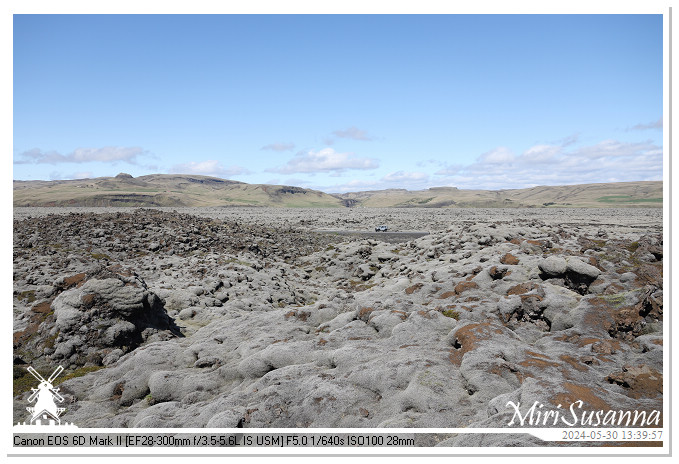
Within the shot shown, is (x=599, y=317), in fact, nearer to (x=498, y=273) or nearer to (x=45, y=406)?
(x=498, y=273)

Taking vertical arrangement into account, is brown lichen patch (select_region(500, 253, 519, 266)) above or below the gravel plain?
above

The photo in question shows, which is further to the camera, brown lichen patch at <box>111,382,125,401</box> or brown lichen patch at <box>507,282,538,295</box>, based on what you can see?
brown lichen patch at <box>507,282,538,295</box>

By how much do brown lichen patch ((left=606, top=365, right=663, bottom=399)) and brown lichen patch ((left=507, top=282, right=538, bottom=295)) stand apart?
7.58 m

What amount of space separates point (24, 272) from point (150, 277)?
24.2 feet

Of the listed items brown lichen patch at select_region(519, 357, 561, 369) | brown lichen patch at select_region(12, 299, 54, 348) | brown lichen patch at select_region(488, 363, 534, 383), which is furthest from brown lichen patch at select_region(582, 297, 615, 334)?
brown lichen patch at select_region(12, 299, 54, 348)

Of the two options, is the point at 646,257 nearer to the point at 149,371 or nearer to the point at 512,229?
the point at 512,229

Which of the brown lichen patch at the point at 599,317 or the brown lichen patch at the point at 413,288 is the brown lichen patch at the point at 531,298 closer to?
the brown lichen patch at the point at 599,317

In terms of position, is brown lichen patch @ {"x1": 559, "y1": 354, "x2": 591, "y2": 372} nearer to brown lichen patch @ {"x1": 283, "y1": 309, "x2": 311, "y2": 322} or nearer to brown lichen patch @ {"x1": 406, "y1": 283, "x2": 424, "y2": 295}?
brown lichen patch @ {"x1": 406, "y1": 283, "x2": 424, "y2": 295}

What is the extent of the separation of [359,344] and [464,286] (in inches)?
342

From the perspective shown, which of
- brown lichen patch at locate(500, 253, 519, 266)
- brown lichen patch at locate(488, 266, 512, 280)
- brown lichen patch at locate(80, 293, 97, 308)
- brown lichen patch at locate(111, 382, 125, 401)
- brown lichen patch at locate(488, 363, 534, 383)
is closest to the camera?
brown lichen patch at locate(488, 363, 534, 383)

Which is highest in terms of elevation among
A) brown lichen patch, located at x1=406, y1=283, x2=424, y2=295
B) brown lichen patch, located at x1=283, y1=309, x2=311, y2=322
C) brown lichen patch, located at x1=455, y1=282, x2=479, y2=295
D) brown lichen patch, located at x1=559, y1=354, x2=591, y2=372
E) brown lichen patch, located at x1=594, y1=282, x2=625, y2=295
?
brown lichen patch, located at x1=594, y1=282, x2=625, y2=295

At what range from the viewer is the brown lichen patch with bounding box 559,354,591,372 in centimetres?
973

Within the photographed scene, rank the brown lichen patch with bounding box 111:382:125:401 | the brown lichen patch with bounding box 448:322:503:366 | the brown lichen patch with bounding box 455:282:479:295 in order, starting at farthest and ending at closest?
the brown lichen patch with bounding box 455:282:479:295 < the brown lichen patch with bounding box 111:382:125:401 < the brown lichen patch with bounding box 448:322:503:366

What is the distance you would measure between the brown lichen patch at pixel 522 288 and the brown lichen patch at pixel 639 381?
24.9ft
